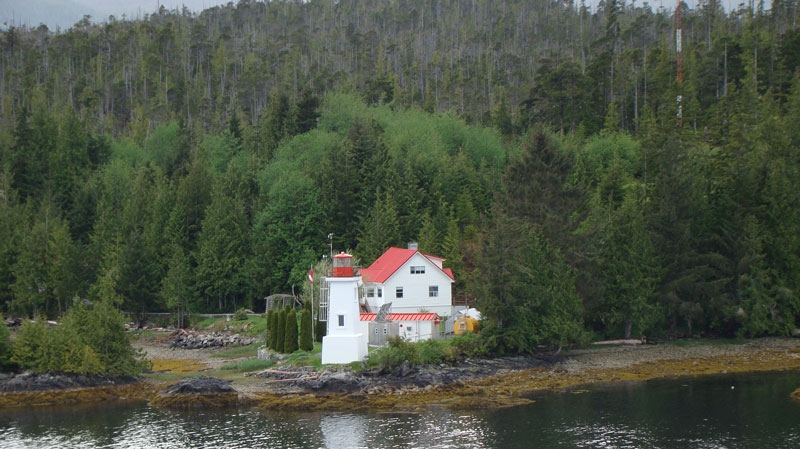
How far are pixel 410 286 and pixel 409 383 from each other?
1114 cm

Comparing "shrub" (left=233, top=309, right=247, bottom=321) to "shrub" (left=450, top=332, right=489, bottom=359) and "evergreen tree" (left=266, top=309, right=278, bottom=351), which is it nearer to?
"evergreen tree" (left=266, top=309, right=278, bottom=351)

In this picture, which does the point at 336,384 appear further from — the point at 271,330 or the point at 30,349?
the point at 30,349

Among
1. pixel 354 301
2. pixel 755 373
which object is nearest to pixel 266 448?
pixel 354 301

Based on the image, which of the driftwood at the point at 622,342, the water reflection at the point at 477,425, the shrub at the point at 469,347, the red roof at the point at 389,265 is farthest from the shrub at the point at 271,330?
the driftwood at the point at 622,342

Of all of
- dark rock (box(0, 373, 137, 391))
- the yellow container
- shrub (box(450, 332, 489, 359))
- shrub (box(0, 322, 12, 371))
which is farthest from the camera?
the yellow container

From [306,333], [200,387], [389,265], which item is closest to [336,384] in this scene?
[306,333]

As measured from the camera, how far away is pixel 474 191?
66750 millimetres

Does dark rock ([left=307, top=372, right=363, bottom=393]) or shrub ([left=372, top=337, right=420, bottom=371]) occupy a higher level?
shrub ([left=372, top=337, right=420, bottom=371])

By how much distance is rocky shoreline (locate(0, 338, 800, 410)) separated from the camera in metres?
36.1

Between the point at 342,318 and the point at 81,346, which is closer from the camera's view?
the point at 81,346

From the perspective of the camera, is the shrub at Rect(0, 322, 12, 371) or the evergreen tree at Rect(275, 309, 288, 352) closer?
the shrub at Rect(0, 322, 12, 371)

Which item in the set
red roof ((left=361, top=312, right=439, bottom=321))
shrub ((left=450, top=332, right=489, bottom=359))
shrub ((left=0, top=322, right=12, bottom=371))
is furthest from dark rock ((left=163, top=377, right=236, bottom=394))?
shrub ((left=450, top=332, right=489, bottom=359))

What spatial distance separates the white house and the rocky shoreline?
26.9ft

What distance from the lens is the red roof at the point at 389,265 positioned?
4809cm
